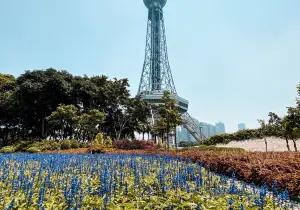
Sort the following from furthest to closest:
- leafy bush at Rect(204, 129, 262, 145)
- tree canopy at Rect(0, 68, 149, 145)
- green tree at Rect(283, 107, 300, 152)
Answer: leafy bush at Rect(204, 129, 262, 145) → tree canopy at Rect(0, 68, 149, 145) → green tree at Rect(283, 107, 300, 152)

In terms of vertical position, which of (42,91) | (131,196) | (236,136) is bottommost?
(131,196)

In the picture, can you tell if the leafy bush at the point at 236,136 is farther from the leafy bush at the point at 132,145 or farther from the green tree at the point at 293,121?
the leafy bush at the point at 132,145

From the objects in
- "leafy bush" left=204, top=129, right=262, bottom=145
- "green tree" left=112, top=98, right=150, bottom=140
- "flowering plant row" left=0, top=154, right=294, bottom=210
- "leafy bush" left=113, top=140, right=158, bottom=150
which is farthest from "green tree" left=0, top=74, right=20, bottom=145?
"flowering plant row" left=0, top=154, right=294, bottom=210

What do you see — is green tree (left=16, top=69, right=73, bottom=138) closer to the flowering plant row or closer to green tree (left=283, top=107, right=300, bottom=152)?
green tree (left=283, top=107, right=300, bottom=152)

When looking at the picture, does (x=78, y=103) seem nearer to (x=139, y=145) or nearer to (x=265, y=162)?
(x=139, y=145)

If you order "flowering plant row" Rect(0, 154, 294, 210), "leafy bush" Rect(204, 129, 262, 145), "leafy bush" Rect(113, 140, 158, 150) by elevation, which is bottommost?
"flowering plant row" Rect(0, 154, 294, 210)

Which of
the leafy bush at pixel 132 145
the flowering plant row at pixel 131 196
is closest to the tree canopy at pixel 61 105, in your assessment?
the leafy bush at pixel 132 145

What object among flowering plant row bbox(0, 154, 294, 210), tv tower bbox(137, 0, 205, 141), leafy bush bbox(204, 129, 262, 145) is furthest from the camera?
tv tower bbox(137, 0, 205, 141)

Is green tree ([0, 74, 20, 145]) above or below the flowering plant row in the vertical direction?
above

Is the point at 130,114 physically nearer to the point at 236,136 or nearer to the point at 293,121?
the point at 236,136

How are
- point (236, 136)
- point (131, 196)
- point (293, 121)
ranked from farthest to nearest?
point (236, 136)
point (293, 121)
point (131, 196)

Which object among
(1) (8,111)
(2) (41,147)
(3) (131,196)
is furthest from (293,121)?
(1) (8,111)

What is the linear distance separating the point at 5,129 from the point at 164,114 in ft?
121

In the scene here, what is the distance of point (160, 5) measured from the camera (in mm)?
129750
